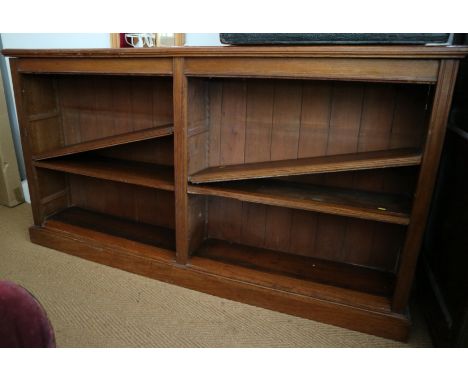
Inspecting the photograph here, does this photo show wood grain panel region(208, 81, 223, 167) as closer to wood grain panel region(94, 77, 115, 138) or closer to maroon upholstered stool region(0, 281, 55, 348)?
wood grain panel region(94, 77, 115, 138)

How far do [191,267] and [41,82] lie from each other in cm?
134

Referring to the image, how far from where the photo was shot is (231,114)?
1753mm

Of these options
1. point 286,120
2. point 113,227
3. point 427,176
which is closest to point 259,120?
point 286,120

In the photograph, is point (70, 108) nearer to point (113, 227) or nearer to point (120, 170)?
point (120, 170)

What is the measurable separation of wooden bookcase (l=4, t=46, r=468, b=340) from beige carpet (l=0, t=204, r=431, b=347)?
0.06 m

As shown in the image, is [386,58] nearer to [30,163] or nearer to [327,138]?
[327,138]

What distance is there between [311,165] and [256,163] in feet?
1.20

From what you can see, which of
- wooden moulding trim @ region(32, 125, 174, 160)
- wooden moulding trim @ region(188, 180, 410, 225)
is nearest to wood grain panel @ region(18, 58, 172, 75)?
wooden moulding trim @ region(32, 125, 174, 160)

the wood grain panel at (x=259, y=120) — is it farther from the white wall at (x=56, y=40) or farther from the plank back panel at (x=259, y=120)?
the white wall at (x=56, y=40)

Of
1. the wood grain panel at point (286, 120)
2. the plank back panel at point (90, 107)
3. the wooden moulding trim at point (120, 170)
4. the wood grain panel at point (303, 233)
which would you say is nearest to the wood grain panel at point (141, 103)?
the plank back panel at point (90, 107)

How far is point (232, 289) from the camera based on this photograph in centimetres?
169

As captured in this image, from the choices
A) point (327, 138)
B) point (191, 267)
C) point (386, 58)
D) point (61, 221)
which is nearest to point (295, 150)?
point (327, 138)

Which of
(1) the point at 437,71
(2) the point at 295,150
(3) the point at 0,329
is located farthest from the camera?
(2) the point at 295,150

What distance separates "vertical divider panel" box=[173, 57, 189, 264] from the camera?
1.50 meters
